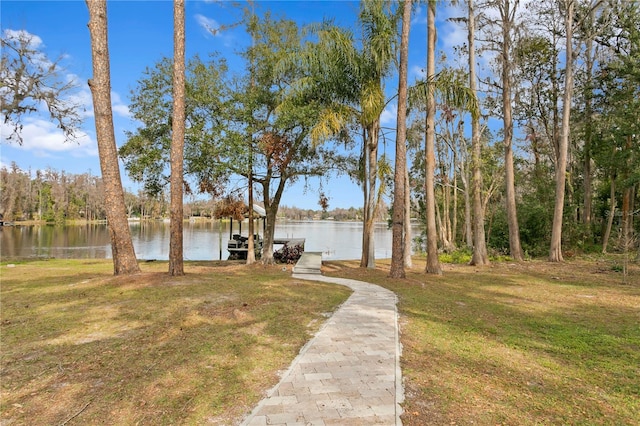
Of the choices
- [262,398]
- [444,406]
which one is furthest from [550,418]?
[262,398]

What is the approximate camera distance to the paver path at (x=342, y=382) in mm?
2469

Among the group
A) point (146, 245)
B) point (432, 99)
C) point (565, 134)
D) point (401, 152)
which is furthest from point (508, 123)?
point (146, 245)

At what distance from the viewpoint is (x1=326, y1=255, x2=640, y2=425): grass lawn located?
2.66 meters

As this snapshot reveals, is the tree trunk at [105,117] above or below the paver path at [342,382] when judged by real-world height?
above

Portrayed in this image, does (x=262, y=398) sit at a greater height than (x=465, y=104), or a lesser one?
lesser

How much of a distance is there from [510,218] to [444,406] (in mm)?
12834

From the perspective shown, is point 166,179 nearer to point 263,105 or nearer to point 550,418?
point 263,105

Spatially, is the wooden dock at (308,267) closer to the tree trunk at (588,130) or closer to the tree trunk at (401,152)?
the tree trunk at (401,152)

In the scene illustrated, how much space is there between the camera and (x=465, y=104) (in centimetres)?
941

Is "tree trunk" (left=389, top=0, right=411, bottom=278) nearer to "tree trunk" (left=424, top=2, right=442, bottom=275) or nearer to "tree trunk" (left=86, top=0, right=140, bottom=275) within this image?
"tree trunk" (left=424, top=2, right=442, bottom=275)

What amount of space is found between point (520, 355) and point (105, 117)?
8380mm

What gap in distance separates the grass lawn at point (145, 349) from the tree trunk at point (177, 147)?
4.56 ft

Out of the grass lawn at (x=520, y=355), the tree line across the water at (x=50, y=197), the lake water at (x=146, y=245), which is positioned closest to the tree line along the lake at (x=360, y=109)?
the grass lawn at (x=520, y=355)

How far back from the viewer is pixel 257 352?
12.1ft
